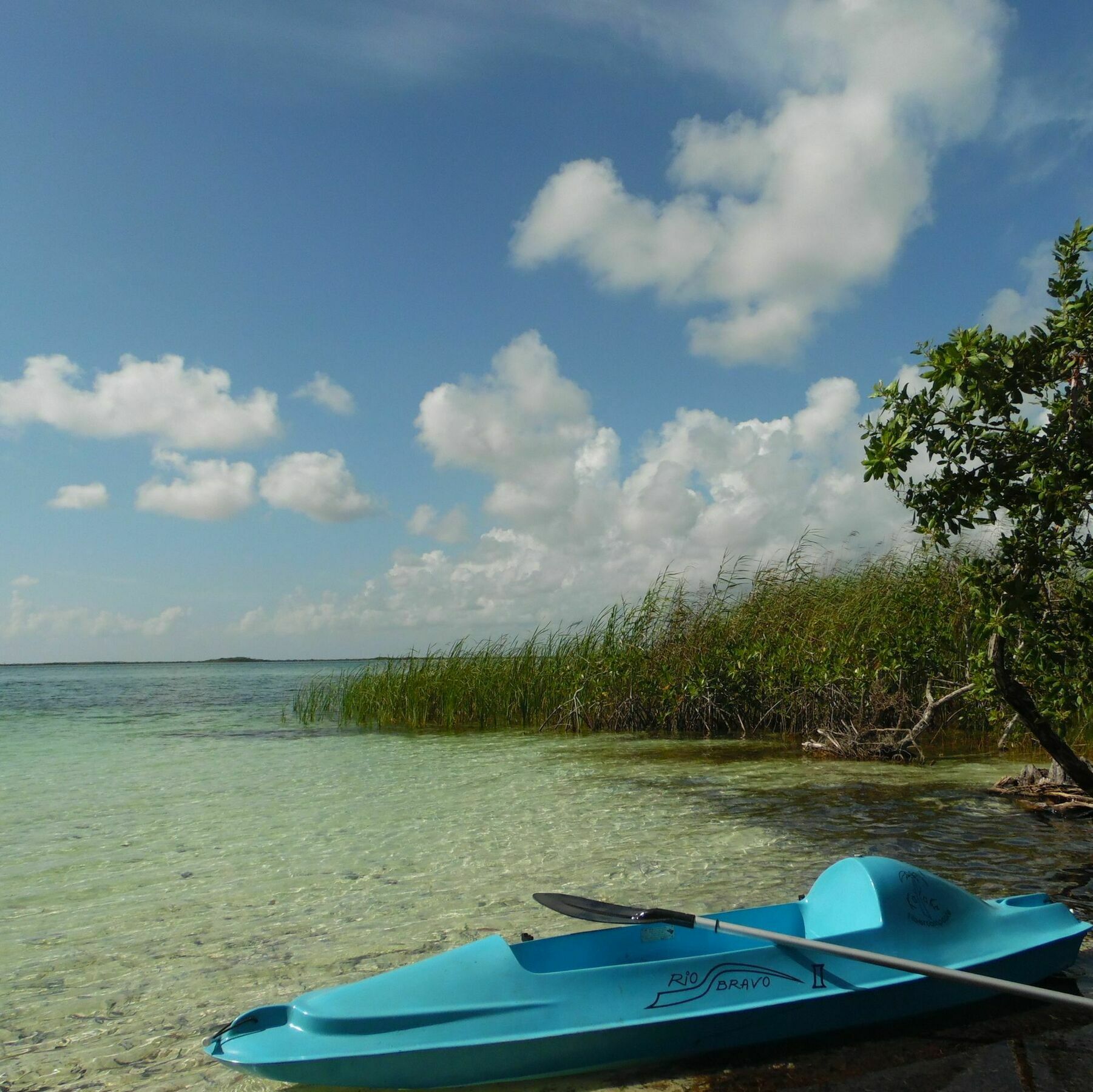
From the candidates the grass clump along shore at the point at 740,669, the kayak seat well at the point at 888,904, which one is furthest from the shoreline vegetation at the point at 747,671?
the kayak seat well at the point at 888,904

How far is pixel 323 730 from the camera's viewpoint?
16656 millimetres

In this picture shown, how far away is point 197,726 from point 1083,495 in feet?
57.1

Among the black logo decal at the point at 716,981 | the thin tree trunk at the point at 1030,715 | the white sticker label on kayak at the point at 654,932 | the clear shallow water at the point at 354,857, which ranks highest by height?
the thin tree trunk at the point at 1030,715

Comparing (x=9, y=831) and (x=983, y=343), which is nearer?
(x=983, y=343)

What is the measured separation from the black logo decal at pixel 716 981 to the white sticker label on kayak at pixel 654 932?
0.35 m

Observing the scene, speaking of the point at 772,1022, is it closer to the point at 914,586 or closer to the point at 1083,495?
the point at 1083,495

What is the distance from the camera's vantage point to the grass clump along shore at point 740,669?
37.7 feet

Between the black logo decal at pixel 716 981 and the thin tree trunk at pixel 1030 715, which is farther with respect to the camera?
the thin tree trunk at pixel 1030 715

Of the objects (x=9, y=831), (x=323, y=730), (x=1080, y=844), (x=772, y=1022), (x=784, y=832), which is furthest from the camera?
(x=323, y=730)

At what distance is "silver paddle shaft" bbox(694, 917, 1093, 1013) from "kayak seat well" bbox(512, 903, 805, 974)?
0.51ft

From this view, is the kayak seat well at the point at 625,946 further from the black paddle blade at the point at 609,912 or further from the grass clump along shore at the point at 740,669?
the grass clump along shore at the point at 740,669

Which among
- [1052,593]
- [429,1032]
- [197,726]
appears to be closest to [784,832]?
[1052,593]

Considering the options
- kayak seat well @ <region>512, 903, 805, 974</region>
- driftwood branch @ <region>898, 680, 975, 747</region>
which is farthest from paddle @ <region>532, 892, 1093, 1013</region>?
driftwood branch @ <region>898, 680, 975, 747</region>

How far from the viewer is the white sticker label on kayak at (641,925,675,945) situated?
11.5ft
